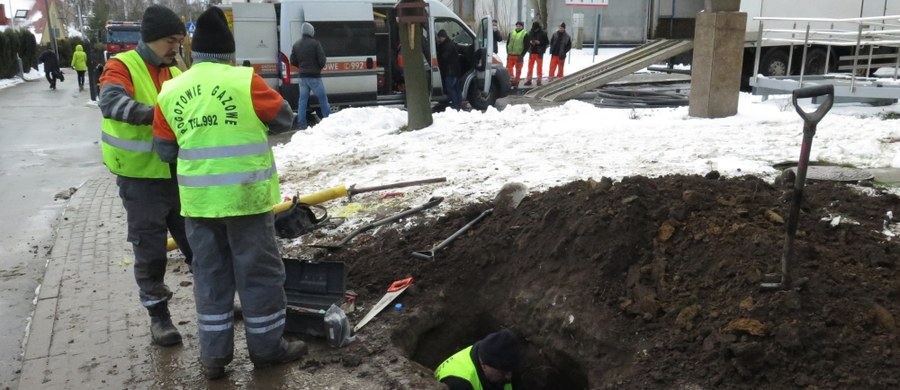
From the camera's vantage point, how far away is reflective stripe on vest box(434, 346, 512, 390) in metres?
4.01

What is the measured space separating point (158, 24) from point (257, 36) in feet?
29.5

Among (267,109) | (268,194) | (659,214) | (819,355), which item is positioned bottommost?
(819,355)

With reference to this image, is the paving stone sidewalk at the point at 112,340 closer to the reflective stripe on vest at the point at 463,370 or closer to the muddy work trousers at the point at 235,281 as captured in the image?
the muddy work trousers at the point at 235,281

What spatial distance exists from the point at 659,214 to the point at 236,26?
10.0 metres

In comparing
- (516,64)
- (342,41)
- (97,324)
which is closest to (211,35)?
(97,324)

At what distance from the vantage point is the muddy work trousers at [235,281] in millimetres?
3607

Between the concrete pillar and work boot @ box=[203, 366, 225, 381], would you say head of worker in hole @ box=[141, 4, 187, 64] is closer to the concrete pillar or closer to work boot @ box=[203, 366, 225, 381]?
work boot @ box=[203, 366, 225, 381]

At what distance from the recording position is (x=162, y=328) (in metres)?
4.26

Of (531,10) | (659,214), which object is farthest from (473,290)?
(531,10)

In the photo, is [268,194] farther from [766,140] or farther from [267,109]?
[766,140]

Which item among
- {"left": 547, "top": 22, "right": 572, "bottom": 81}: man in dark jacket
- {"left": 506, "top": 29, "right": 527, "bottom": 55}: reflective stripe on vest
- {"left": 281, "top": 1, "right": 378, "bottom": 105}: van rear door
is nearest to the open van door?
{"left": 281, "top": 1, "right": 378, "bottom": 105}: van rear door

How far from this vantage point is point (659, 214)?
4.52 m

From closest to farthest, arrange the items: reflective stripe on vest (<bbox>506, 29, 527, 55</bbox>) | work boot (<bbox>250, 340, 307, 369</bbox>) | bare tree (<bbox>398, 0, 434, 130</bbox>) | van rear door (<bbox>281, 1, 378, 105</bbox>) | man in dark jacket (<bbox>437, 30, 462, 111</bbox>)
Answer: work boot (<bbox>250, 340, 307, 369</bbox>) < bare tree (<bbox>398, 0, 434, 130</bbox>) < van rear door (<bbox>281, 1, 378, 105</bbox>) < man in dark jacket (<bbox>437, 30, 462, 111</bbox>) < reflective stripe on vest (<bbox>506, 29, 527, 55</bbox>)

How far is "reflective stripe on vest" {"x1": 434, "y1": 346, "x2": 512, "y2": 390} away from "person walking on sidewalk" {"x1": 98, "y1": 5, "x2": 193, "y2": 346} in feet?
5.34
